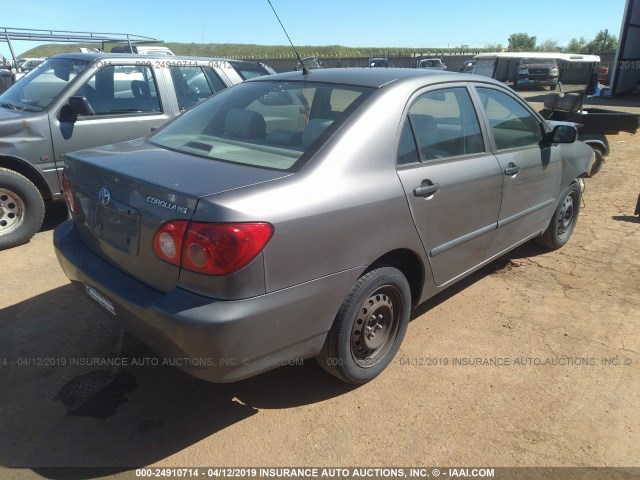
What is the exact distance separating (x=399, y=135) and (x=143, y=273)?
Result: 1533 millimetres

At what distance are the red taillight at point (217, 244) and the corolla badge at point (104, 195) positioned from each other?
1.82ft

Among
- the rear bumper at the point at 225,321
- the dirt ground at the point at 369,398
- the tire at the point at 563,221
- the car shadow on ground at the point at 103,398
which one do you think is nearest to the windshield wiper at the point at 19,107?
the dirt ground at the point at 369,398

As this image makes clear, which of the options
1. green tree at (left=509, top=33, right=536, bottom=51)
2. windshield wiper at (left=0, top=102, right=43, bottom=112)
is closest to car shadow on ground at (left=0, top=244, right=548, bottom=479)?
windshield wiper at (left=0, top=102, right=43, bottom=112)

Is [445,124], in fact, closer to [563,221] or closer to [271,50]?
[563,221]

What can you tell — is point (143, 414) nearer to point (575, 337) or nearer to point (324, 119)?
point (324, 119)

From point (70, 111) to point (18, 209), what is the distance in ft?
3.61

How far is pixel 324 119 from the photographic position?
2.78m

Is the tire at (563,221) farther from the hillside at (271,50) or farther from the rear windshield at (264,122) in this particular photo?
the hillside at (271,50)

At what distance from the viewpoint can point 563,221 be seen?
193 inches

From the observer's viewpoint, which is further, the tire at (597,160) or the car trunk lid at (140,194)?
the tire at (597,160)

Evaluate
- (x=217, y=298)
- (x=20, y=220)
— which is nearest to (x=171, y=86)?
(x=20, y=220)

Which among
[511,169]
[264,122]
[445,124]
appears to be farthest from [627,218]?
[264,122]

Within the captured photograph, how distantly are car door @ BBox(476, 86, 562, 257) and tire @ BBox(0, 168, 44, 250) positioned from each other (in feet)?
13.8

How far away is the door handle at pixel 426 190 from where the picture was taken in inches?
110
